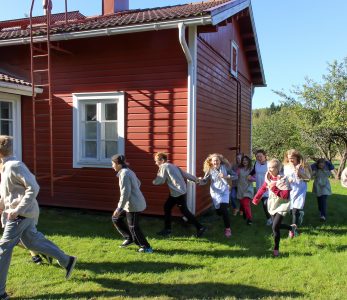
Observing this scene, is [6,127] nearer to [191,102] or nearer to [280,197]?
[191,102]

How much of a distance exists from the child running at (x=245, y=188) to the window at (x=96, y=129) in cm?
259

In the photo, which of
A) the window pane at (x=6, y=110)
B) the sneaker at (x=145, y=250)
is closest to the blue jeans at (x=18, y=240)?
the sneaker at (x=145, y=250)

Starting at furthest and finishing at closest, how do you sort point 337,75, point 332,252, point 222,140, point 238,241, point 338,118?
1. point 337,75
2. point 338,118
3. point 222,140
4. point 238,241
5. point 332,252

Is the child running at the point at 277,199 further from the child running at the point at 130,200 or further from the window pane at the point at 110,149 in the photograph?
the window pane at the point at 110,149

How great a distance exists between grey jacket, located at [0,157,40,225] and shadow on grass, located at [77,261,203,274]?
1292 mm

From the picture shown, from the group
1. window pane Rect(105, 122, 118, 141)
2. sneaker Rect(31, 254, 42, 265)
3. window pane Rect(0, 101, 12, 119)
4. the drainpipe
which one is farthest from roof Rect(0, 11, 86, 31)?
sneaker Rect(31, 254, 42, 265)

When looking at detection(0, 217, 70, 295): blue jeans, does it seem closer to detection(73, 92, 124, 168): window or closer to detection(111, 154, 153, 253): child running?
detection(111, 154, 153, 253): child running

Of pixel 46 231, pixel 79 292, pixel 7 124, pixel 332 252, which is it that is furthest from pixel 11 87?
pixel 332 252

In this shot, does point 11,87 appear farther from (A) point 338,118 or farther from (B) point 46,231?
(A) point 338,118

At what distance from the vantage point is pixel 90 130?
8.53 metres

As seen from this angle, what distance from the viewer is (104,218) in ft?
26.5

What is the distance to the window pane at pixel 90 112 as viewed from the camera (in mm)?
8492

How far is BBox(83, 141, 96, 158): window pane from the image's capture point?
8539 millimetres

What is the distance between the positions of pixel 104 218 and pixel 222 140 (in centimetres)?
395
